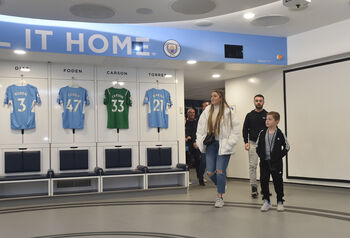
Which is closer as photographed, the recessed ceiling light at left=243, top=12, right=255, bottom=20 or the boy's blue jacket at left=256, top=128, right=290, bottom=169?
the boy's blue jacket at left=256, top=128, right=290, bottom=169

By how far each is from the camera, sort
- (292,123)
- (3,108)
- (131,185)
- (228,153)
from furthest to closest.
A: (292,123)
(131,185)
(3,108)
(228,153)

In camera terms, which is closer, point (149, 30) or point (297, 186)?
point (149, 30)

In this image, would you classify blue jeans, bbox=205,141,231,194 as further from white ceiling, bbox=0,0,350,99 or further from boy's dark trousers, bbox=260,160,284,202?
white ceiling, bbox=0,0,350,99

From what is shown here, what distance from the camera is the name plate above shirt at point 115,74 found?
7598mm

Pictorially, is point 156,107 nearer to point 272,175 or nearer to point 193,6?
point 193,6

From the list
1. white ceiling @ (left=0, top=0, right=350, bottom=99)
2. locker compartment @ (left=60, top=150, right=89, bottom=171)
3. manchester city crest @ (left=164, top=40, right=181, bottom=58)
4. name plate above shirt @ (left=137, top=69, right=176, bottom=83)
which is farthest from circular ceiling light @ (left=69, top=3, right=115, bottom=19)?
locker compartment @ (left=60, top=150, right=89, bottom=171)

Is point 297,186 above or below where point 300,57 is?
below

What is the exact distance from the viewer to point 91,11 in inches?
217

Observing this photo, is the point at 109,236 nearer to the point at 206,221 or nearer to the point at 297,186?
the point at 206,221

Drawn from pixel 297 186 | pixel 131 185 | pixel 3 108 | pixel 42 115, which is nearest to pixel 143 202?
pixel 131 185

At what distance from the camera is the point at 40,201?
6.31 meters

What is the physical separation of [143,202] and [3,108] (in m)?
3.12

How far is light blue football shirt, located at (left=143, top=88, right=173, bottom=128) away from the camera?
780 centimetres

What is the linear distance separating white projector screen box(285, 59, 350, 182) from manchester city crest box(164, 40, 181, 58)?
2.71 meters
